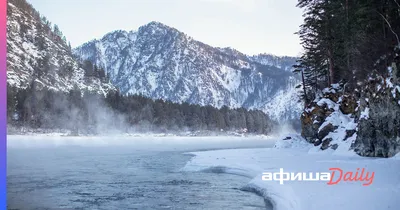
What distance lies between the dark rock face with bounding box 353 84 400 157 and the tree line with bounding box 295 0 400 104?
240cm

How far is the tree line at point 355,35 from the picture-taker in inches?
981

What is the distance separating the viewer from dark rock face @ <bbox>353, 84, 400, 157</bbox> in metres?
20.9

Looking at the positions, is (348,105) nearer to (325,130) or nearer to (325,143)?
(325,130)

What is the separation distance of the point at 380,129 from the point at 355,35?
1251cm

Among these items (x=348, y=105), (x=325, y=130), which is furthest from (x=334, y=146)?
(x=348, y=105)

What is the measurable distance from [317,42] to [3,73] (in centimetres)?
4473

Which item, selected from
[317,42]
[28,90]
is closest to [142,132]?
[28,90]

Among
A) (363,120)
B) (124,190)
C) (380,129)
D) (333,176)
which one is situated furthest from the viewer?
(363,120)

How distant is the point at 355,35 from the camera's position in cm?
3209

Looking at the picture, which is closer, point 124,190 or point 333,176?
point 333,176

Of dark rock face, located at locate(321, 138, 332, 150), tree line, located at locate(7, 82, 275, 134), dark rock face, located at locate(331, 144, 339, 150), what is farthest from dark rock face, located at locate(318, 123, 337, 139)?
tree line, located at locate(7, 82, 275, 134)

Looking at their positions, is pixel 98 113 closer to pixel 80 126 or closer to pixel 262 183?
pixel 80 126

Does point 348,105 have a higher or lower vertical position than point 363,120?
higher

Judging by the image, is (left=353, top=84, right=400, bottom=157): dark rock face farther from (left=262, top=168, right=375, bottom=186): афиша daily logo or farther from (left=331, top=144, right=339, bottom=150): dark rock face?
(left=262, top=168, right=375, bottom=186): афиша daily logo
